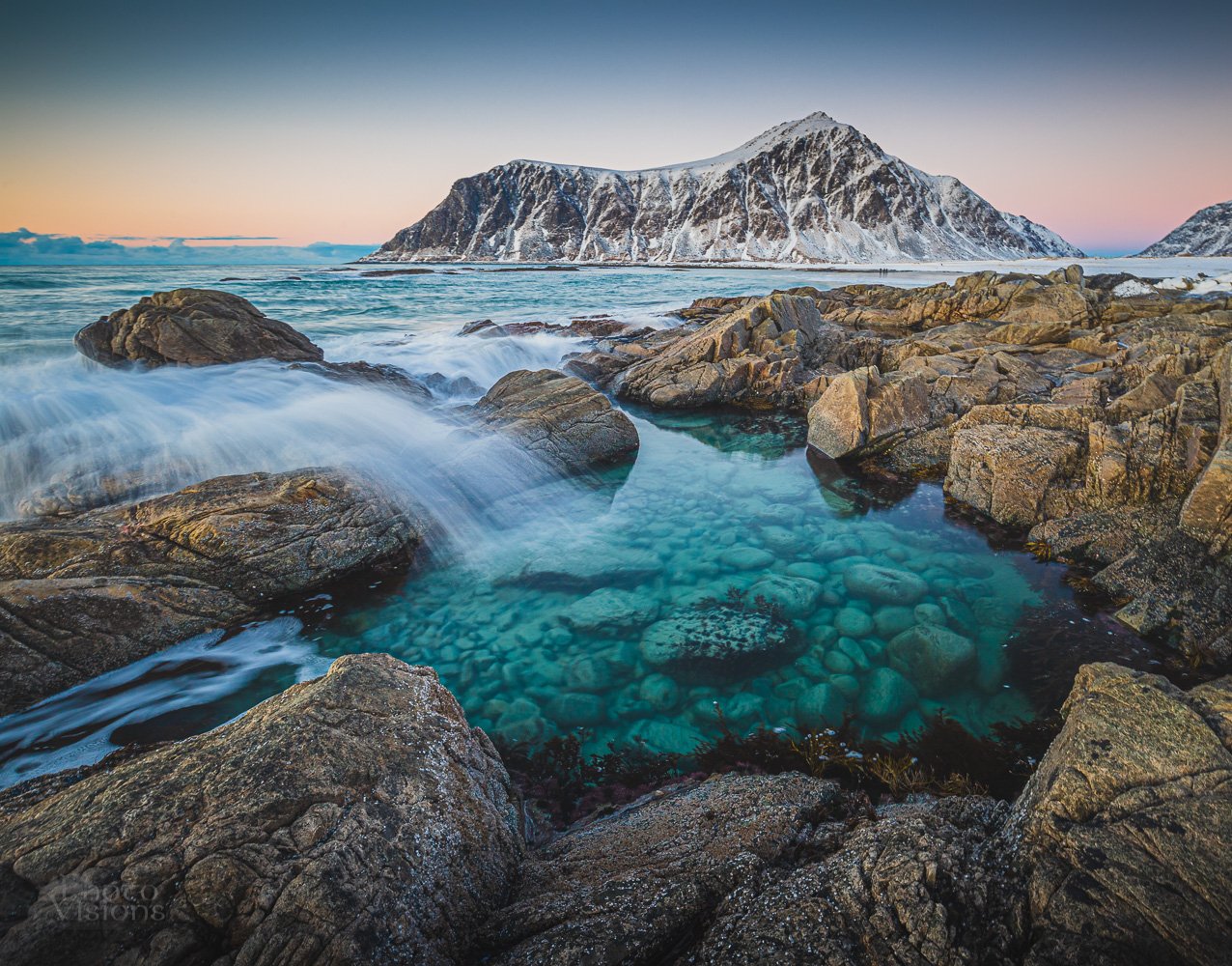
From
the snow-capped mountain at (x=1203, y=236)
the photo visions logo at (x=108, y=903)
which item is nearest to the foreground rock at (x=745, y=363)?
Answer: the photo visions logo at (x=108, y=903)

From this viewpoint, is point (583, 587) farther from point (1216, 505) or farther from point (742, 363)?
point (742, 363)

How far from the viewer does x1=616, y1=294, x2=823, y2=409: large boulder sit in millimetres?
18094

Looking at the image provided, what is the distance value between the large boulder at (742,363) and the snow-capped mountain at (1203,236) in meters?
227

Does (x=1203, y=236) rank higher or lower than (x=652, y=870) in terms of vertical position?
higher

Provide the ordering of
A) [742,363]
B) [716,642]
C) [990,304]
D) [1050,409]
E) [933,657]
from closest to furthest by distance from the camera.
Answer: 1. [933,657]
2. [716,642]
3. [1050,409]
4. [742,363]
5. [990,304]

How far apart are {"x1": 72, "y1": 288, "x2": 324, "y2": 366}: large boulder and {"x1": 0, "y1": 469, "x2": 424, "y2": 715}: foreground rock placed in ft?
29.9

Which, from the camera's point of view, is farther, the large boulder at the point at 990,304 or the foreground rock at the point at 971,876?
the large boulder at the point at 990,304

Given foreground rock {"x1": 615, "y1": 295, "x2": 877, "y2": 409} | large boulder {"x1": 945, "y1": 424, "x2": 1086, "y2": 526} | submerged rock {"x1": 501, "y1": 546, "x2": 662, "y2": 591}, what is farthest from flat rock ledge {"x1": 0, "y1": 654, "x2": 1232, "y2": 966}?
foreground rock {"x1": 615, "y1": 295, "x2": 877, "y2": 409}

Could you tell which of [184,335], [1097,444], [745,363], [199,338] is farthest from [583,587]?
[184,335]

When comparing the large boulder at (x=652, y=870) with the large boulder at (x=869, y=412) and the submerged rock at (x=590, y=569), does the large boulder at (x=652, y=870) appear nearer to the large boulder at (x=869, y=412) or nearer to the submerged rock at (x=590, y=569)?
the submerged rock at (x=590, y=569)

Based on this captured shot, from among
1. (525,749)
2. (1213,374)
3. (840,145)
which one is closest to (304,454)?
(525,749)

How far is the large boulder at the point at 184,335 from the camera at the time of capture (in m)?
14.9

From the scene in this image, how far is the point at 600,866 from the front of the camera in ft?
11.7

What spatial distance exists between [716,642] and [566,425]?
25.1 feet
